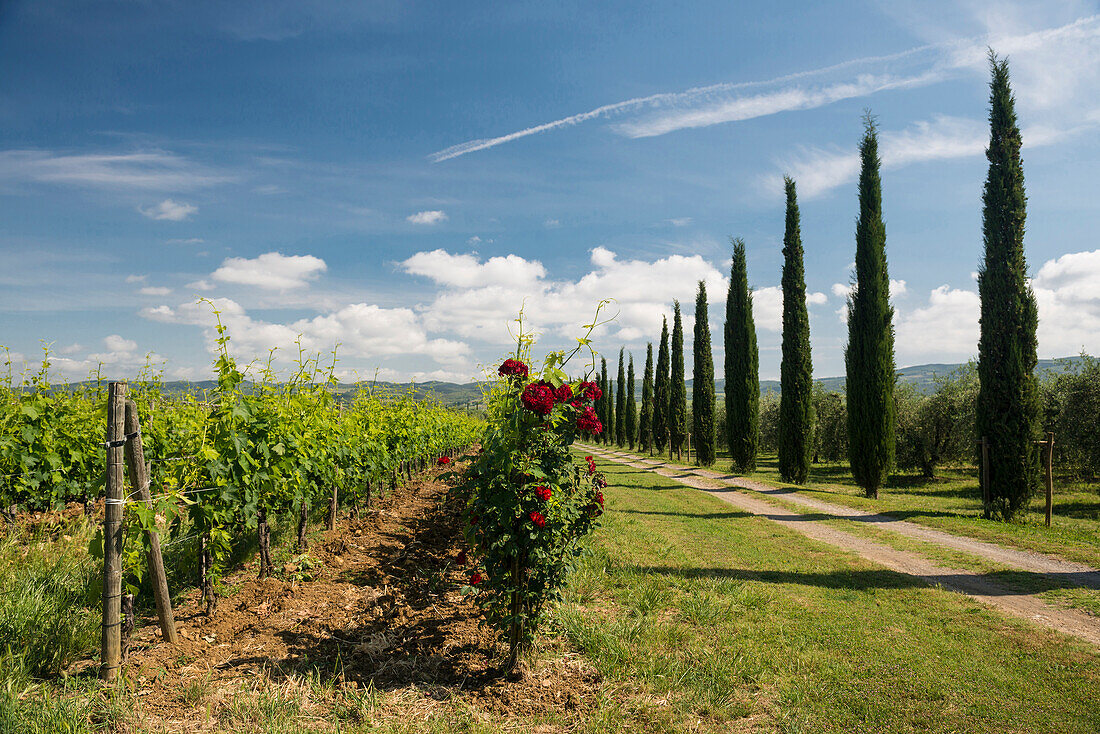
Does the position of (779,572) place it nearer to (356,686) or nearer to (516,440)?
(516,440)

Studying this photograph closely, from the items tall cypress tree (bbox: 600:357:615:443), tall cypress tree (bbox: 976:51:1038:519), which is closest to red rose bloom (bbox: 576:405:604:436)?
tall cypress tree (bbox: 976:51:1038:519)

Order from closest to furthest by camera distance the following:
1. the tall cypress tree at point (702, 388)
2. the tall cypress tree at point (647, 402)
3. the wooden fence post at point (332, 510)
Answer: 1. the wooden fence post at point (332, 510)
2. the tall cypress tree at point (702, 388)
3. the tall cypress tree at point (647, 402)

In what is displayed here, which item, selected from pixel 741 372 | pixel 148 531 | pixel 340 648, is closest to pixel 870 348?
pixel 741 372

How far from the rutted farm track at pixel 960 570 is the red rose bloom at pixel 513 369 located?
5.84 m

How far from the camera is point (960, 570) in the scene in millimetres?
6867

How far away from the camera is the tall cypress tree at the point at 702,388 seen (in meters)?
25.8

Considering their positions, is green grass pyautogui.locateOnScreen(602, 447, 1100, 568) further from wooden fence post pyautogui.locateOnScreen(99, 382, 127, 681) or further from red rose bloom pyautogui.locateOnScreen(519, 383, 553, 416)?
wooden fence post pyautogui.locateOnScreen(99, 382, 127, 681)

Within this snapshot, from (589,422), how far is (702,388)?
24.9 meters

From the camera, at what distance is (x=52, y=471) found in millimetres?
7309

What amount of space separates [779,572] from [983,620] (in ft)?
7.07

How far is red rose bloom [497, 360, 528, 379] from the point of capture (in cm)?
385

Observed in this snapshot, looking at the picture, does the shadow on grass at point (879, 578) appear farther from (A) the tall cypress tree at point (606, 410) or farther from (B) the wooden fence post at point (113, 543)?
(A) the tall cypress tree at point (606, 410)

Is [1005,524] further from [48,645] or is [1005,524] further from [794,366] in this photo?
[48,645]

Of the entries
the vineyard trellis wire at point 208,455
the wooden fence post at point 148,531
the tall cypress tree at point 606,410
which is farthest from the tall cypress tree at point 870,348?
the tall cypress tree at point 606,410
